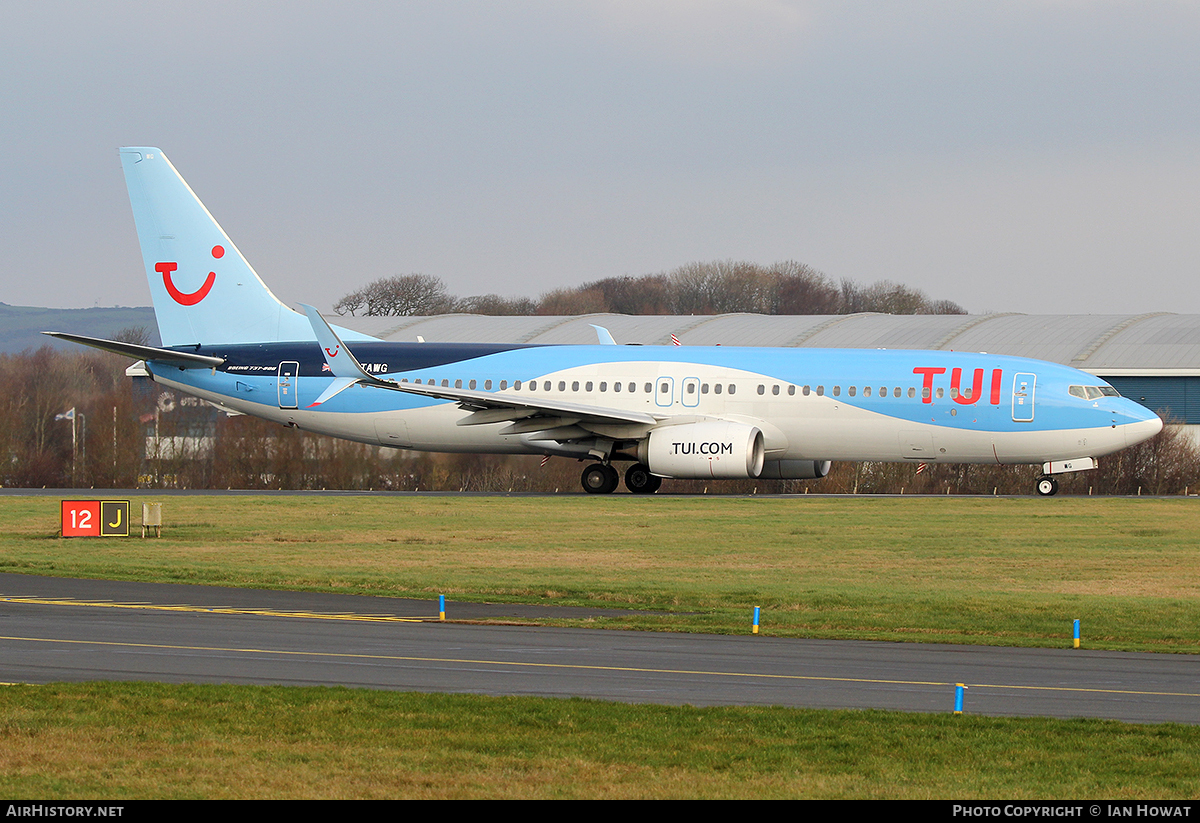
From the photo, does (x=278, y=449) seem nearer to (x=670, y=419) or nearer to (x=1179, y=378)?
(x=670, y=419)

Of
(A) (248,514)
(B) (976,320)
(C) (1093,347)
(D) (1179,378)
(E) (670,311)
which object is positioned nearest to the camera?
(A) (248,514)

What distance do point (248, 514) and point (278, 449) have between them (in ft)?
57.9

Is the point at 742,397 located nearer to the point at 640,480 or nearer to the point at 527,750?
the point at 640,480

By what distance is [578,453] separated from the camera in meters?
43.7

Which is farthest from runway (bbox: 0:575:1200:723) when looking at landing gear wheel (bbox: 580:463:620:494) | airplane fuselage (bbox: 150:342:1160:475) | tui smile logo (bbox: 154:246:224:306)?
tui smile logo (bbox: 154:246:224:306)

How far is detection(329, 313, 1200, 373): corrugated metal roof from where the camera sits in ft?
212

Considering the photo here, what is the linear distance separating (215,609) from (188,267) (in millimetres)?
28890

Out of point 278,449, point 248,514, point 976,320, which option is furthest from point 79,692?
point 976,320

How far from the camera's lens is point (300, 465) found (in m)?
54.3

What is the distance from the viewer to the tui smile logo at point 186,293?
153ft

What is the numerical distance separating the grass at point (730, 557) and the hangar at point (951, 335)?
20.7 m

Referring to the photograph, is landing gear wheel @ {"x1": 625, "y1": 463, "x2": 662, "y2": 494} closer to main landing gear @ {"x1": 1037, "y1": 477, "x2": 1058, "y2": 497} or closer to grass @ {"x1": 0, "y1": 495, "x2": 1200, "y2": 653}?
grass @ {"x1": 0, "y1": 495, "x2": 1200, "y2": 653}

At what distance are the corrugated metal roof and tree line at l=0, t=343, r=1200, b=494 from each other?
8726mm

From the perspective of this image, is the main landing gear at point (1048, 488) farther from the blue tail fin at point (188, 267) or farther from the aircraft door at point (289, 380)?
the blue tail fin at point (188, 267)
